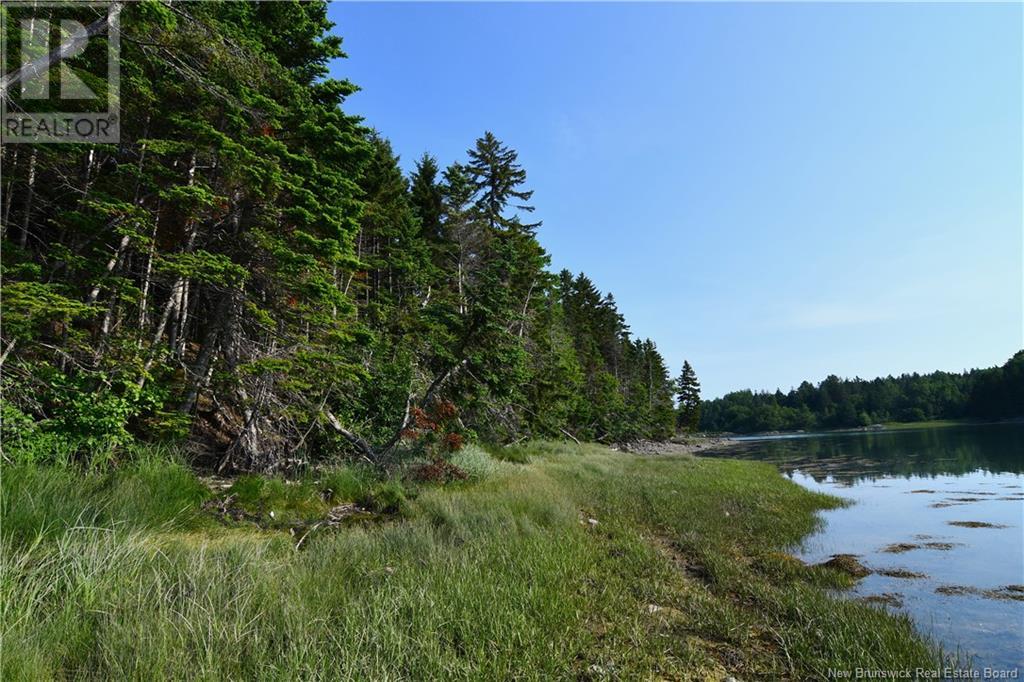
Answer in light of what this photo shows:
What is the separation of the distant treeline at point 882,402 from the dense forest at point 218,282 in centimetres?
13060

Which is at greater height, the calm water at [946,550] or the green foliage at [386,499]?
the green foliage at [386,499]

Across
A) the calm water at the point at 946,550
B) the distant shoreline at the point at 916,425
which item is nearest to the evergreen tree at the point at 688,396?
the distant shoreline at the point at 916,425

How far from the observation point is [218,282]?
9.88 metres

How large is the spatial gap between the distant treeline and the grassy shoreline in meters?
130

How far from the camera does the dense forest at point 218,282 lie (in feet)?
23.8

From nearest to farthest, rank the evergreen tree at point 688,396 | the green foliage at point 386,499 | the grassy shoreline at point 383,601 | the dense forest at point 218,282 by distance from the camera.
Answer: the grassy shoreline at point 383,601 < the dense forest at point 218,282 < the green foliage at point 386,499 < the evergreen tree at point 688,396

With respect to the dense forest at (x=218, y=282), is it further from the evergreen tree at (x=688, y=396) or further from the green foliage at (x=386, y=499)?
the evergreen tree at (x=688, y=396)

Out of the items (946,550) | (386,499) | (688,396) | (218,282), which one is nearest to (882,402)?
(688,396)

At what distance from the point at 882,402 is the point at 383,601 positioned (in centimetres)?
15658

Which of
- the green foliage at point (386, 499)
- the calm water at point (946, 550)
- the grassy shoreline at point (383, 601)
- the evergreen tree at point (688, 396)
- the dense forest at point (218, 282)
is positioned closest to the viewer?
the grassy shoreline at point (383, 601)

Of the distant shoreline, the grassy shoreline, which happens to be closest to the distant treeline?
the distant shoreline

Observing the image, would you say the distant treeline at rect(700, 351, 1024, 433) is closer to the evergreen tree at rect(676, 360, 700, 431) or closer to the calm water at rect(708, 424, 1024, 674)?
the evergreen tree at rect(676, 360, 700, 431)

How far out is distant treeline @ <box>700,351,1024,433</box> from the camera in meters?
92.2

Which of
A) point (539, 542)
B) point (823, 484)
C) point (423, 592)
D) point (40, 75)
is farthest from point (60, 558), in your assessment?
point (823, 484)
